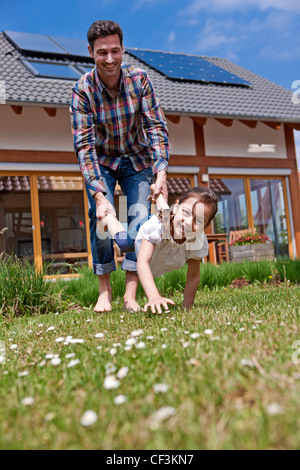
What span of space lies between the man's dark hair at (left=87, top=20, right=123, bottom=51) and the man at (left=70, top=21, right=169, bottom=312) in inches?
4.7

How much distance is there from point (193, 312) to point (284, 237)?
30.1 ft

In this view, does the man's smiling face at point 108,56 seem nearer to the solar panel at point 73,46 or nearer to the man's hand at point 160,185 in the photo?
the man's hand at point 160,185

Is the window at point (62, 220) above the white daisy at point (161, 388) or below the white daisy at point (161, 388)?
above

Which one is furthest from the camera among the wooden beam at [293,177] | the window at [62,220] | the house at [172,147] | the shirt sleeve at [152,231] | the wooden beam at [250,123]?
the wooden beam at [293,177]

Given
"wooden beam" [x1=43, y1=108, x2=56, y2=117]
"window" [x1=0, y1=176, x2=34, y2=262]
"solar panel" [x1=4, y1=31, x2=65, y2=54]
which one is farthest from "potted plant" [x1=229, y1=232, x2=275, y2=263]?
"solar panel" [x1=4, y1=31, x2=65, y2=54]

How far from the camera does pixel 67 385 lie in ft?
4.28

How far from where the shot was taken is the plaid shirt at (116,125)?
3.34 m

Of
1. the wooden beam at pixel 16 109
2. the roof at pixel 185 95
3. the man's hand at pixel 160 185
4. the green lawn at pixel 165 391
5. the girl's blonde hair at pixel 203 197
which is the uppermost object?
the roof at pixel 185 95

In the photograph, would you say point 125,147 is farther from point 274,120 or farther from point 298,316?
point 274,120

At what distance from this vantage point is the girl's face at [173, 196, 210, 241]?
2.85 meters

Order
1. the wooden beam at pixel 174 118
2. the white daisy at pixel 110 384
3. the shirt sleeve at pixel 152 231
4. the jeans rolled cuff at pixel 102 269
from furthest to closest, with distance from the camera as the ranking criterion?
1. the wooden beam at pixel 174 118
2. the jeans rolled cuff at pixel 102 269
3. the shirt sleeve at pixel 152 231
4. the white daisy at pixel 110 384

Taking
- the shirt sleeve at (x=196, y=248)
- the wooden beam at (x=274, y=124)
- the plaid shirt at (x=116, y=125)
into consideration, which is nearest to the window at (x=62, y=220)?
the wooden beam at (x=274, y=124)

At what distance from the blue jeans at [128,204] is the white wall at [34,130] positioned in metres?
5.53

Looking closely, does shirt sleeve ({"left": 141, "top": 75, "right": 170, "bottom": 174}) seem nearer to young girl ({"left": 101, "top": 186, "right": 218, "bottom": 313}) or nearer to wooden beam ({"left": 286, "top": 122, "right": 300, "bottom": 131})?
young girl ({"left": 101, "top": 186, "right": 218, "bottom": 313})
